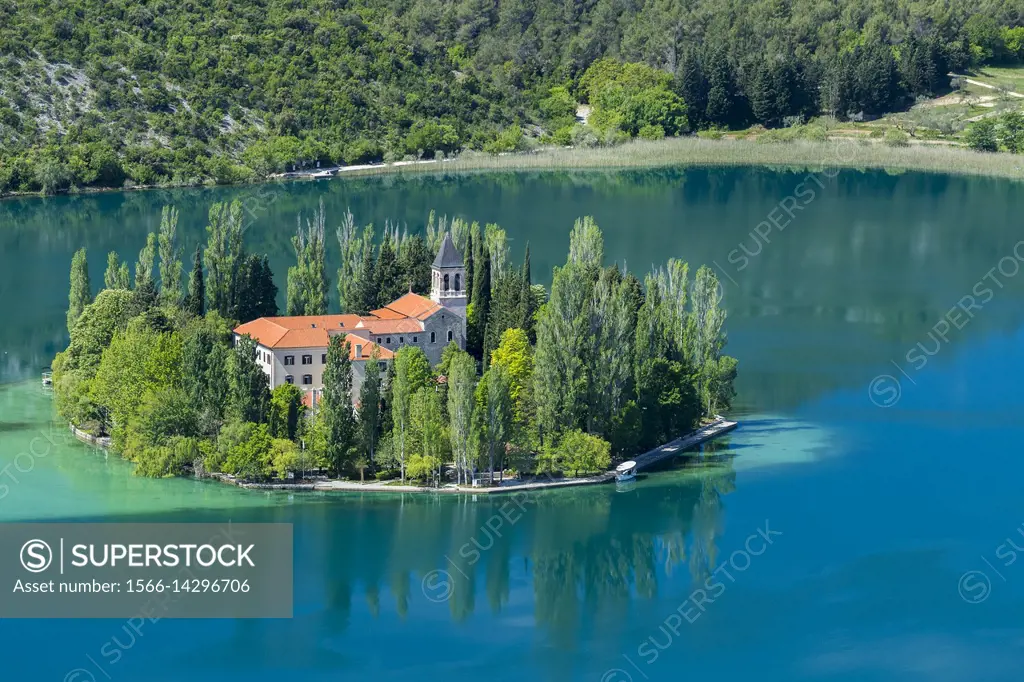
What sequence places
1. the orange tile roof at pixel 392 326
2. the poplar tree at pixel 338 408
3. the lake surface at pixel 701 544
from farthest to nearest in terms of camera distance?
1. the orange tile roof at pixel 392 326
2. the poplar tree at pixel 338 408
3. the lake surface at pixel 701 544

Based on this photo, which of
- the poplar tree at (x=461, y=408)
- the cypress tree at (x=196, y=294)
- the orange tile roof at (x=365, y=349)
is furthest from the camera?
the cypress tree at (x=196, y=294)

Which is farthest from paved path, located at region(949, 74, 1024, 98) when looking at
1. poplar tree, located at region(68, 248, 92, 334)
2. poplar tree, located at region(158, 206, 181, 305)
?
poplar tree, located at region(68, 248, 92, 334)

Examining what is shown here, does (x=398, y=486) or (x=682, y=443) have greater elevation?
(x=682, y=443)

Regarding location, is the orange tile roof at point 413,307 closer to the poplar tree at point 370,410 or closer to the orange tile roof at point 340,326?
the orange tile roof at point 340,326

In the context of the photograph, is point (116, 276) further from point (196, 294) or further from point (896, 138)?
point (896, 138)

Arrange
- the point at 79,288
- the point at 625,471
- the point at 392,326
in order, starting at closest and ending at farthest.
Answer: the point at 625,471 → the point at 392,326 → the point at 79,288

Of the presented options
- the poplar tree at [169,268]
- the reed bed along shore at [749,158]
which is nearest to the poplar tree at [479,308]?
the poplar tree at [169,268]

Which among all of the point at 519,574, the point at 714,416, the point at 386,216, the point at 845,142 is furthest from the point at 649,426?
the point at 845,142

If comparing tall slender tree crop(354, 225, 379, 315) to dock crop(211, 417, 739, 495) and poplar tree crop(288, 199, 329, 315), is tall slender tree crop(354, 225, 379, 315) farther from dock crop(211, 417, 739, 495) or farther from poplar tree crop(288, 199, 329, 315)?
dock crop(211, 417, 739, 495)

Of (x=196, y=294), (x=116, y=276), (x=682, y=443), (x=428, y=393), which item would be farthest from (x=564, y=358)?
(x=116, y=276)
